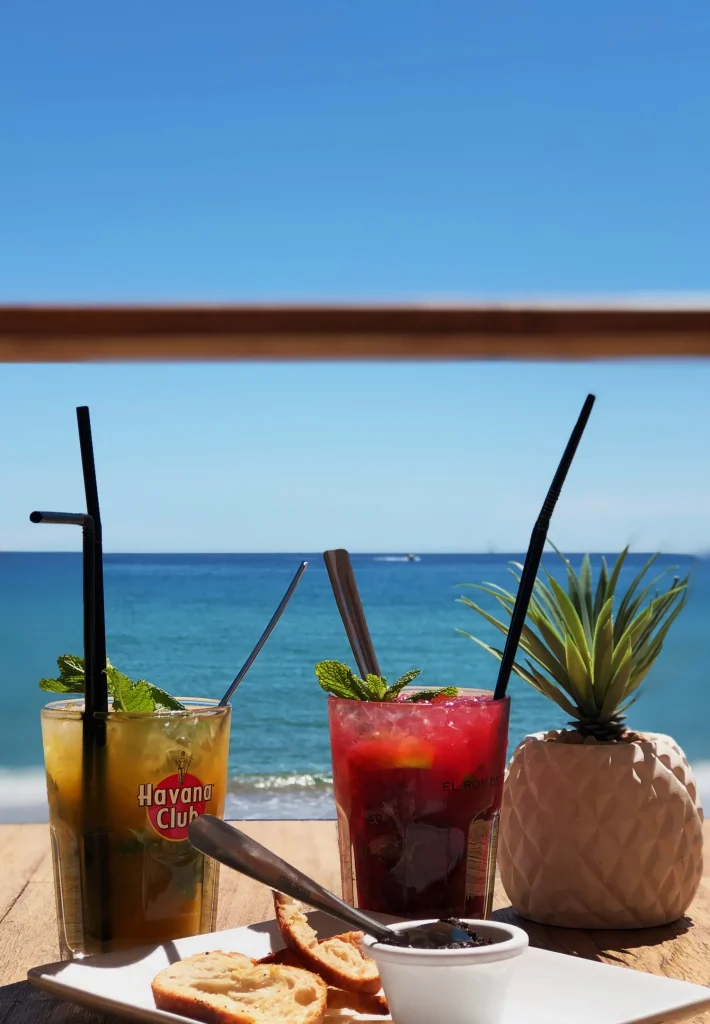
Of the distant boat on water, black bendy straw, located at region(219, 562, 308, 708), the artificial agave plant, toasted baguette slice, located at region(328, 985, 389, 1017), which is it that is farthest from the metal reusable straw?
the distant boat on water

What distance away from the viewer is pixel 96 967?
1.86 feet

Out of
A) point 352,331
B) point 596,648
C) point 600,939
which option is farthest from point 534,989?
point 352,331

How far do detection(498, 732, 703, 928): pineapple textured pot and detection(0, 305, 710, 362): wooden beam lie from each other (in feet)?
1.09

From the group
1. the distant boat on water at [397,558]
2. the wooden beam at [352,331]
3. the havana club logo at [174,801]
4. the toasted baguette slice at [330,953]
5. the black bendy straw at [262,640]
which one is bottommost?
the toasted baguette slice at [330,953]

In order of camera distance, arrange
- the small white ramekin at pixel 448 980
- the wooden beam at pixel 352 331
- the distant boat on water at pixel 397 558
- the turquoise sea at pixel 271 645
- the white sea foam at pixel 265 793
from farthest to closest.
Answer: the distant boat on water at pixel 397 558
the turquoise sea at pixel 271 645
the white sea foam at pixel 265 793
the wooden beam at pixel 352 331
the small white ramekin at pixel 448 980

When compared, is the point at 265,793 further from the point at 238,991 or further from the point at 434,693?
the point at 238,991

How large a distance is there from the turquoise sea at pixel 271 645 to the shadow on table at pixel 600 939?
168 cm

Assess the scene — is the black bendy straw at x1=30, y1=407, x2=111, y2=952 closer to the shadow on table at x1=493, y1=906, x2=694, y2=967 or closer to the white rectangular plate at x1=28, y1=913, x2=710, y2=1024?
the white rectangular plate at x1=28, y1=913, x2=710, y2=1024

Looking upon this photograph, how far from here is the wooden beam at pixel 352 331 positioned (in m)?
0.83

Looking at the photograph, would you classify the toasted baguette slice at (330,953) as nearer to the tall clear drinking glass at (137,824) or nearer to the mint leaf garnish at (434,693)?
the tall clear drinking glass at (137,824)

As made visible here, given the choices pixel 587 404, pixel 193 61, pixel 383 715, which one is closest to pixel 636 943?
pixel 383 715

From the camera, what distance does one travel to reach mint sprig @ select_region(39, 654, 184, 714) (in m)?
0.65

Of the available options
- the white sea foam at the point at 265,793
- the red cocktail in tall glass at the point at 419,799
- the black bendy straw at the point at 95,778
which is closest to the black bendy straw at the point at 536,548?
the red cocktail in tall glass at the point at 419,799

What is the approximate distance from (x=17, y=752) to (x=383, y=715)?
493 cm
